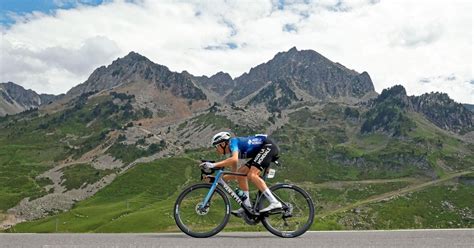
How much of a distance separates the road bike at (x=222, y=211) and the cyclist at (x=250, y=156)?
0.53ft

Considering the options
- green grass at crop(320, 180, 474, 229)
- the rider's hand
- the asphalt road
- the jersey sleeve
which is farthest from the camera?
green grass at crop(320, 180, 474, 229)

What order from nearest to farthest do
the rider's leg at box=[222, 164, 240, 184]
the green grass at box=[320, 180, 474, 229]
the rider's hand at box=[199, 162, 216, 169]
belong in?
the rider's hand at box=[199, 162, 216, 169] → the rider's leg at box=[222, 164, 240, 184] → the green grass at box=[320, 180, 474, 229]

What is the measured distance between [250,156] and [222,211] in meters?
1.83

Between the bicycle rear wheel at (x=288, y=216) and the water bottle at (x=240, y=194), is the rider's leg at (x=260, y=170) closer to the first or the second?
the bicycle rear wheel at (x=288, y=216)

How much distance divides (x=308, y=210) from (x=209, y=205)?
3047 mm

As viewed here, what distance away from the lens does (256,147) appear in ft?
44.5

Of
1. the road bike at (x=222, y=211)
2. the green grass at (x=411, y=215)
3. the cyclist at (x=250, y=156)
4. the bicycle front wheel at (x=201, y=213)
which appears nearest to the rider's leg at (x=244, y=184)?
the cyclist at (x=250, y=156)

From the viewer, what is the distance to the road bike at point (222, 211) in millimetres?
13141

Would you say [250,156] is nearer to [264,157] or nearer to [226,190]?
[264,157]

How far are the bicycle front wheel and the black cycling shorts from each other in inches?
50.8

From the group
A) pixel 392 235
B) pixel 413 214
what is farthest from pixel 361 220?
pixel 392 235

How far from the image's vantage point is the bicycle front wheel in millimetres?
13148

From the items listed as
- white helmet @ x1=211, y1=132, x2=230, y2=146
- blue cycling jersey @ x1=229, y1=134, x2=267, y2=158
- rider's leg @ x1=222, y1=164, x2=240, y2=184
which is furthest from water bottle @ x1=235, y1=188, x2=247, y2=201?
white helmet @ x1=211, y1=132, x2=230, y2=146

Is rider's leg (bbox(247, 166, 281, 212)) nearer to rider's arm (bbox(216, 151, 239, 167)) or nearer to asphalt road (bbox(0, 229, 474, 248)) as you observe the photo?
rider's arm (bbox(216, 151, 239, 167))
